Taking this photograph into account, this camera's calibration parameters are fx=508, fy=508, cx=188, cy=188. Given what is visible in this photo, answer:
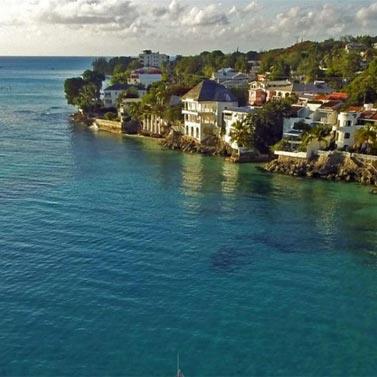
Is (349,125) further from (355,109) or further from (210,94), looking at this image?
(210,94)

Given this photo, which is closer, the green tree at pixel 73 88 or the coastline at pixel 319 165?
the coastline at pixel 319 165

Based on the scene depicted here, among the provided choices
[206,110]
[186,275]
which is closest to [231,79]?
[206,110]

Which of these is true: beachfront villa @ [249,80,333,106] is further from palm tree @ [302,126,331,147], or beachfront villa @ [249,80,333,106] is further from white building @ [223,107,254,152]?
palm tree @ [302,126,331,147]

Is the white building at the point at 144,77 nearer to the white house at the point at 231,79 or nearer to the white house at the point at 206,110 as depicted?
the white house at the point at 231,79

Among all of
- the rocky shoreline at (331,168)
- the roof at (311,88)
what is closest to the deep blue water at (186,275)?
the rocky shoreline at (331,168)

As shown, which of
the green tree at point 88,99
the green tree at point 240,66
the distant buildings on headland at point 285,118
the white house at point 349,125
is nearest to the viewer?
the white house at point 349,125

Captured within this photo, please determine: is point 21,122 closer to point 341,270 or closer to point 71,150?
point 71,150
